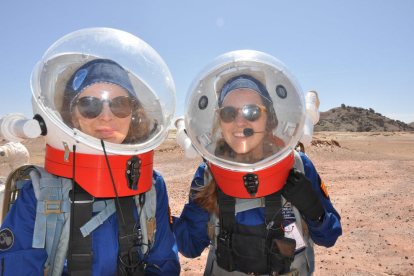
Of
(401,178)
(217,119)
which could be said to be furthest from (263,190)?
(401,178)

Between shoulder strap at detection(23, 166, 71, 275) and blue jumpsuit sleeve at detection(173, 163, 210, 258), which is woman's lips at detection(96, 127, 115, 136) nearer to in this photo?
shoulder strap at detection(23, 166, 71, 275)

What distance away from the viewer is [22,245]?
151cm

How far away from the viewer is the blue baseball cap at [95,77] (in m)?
1.75

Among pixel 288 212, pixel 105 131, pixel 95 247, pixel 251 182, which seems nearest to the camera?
pixel 95 247

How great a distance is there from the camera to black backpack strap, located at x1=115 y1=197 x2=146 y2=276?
166cm

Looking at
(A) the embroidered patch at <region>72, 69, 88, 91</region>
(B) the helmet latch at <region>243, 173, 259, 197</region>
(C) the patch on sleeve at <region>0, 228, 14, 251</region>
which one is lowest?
(C) the patch on sleeve at <region>0, 228, 14, 251</region>

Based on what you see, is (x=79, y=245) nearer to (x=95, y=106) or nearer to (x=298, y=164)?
(x=95, y=106)

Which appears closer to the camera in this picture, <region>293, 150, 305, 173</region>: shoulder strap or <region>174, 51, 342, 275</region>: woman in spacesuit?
<region>174, 51, 342, 275</region>: woman in spacesuit

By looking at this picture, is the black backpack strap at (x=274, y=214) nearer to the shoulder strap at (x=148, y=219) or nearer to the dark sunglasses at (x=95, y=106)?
the shoulder strap at (x=148, y=219)

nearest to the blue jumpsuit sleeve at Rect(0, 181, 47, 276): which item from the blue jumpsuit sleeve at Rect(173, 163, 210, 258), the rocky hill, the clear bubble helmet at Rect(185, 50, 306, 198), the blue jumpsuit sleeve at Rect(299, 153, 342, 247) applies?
the blue jumpsuit sleeve at Rect(173, 163, 210, 258)

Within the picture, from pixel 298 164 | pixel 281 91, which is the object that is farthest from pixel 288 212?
pixel 281 91

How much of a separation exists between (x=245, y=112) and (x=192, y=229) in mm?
942

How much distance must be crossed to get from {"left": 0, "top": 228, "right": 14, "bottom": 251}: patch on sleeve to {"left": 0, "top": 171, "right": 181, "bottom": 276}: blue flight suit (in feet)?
0.05

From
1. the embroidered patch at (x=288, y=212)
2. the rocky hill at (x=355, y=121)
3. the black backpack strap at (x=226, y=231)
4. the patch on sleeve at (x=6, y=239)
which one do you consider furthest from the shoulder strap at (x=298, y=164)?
the rocky hill at (x=355, y=121)
